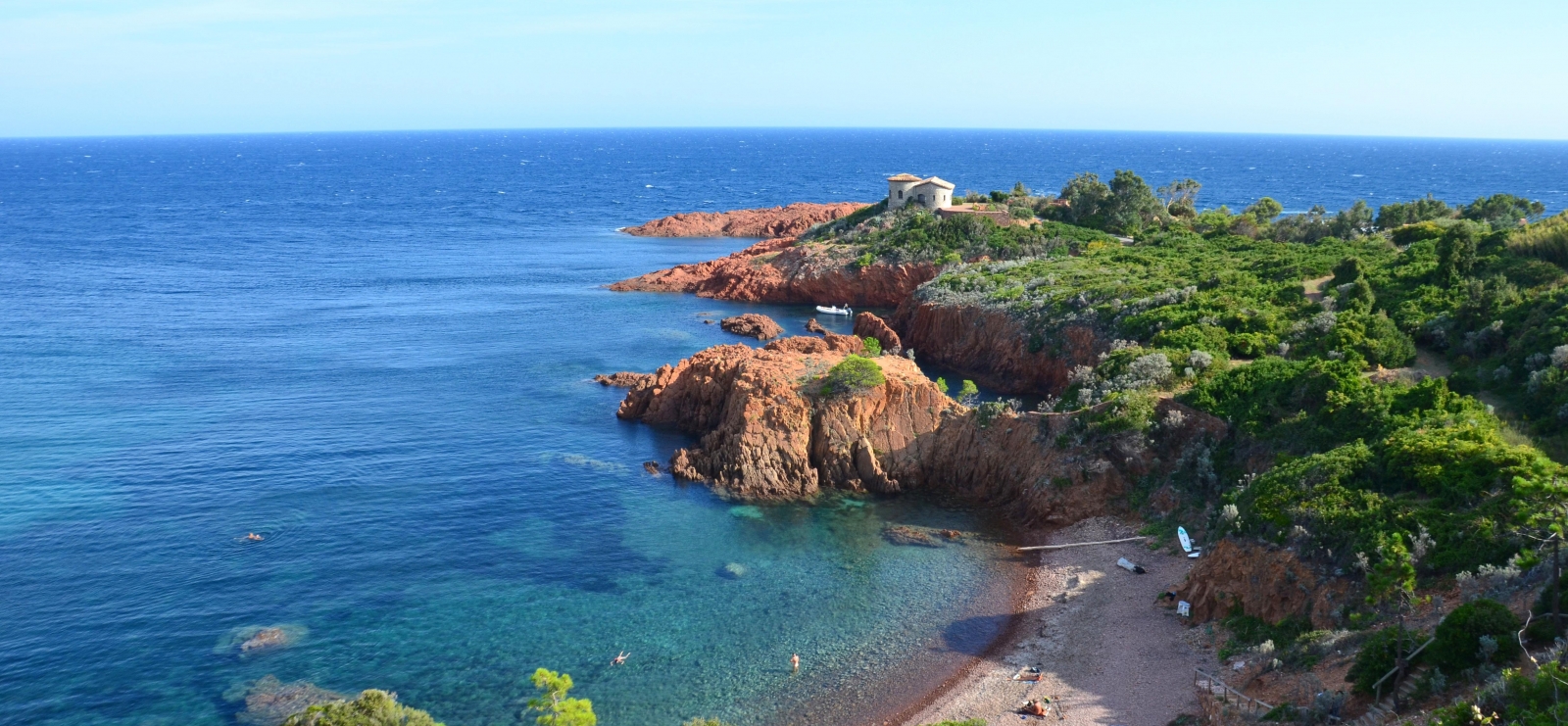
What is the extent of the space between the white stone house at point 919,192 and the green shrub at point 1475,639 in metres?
72.9

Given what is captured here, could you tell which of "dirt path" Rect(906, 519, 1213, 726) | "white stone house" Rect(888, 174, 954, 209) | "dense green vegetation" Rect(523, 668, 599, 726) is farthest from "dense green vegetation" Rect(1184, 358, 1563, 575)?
"white stone house" Rect(888, 174, 954, 209)

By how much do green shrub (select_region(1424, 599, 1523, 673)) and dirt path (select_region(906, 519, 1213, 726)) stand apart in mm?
6297

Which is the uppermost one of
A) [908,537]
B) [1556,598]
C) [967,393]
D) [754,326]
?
[1556,598]

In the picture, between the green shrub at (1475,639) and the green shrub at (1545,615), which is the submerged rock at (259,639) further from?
the green shrub at (1545,615)

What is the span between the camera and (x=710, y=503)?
41188mm

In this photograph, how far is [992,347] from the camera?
59.7 meters

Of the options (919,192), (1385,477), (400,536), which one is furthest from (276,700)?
(919,192)

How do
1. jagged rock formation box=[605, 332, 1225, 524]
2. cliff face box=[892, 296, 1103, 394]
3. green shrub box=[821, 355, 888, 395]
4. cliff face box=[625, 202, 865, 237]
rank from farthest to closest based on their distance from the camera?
cliff face box=[625, 202, 865, 237]
cliff face box=[892, 296, 1103, 394]
green shrub box=[821, 355, 888, 395]
jagged rock formation box=[605, 332, 1225, 524]

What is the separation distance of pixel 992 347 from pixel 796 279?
28.6 m

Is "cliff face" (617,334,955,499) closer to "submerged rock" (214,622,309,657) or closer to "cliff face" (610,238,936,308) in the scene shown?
"submerged rock" (214,622,309,657)

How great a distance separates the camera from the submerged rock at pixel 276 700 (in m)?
25.8

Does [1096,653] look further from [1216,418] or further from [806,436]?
[806,436]

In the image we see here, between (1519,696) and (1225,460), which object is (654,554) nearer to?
(1225,460)

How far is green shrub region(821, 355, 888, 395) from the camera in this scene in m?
43.4
